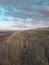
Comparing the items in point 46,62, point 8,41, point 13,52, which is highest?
point 8,41

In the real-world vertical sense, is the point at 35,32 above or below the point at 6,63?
above

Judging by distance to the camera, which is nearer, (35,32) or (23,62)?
(23,62)

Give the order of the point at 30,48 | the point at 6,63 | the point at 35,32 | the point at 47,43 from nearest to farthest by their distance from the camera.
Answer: the point at 6,63 → the point at 30,48 → the point at 47,43 → the point at 35,32

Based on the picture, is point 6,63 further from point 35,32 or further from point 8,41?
point 35,32

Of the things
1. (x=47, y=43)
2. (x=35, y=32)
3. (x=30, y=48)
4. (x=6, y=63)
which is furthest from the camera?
(x=35, y=32)

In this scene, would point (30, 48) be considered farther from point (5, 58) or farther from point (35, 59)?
point (5, 58)

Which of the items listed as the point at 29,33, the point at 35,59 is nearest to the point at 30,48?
the point at 35,59

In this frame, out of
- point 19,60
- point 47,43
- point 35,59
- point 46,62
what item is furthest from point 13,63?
point 47,43
